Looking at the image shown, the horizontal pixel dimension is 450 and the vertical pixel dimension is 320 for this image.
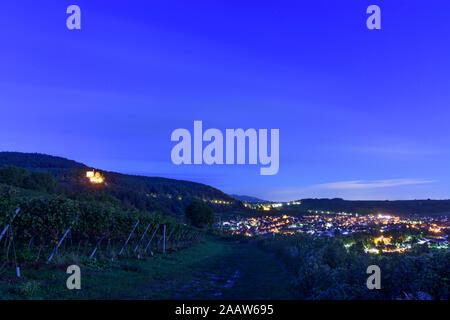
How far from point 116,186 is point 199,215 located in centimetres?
2819

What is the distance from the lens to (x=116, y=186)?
80.8 metres

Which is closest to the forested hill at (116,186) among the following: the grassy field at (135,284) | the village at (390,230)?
the village at (390,230)

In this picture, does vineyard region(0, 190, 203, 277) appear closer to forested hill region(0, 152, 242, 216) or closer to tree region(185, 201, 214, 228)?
forested hill region(0, 152, 242, 216)

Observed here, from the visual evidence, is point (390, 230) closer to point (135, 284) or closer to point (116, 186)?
point (135, 284)

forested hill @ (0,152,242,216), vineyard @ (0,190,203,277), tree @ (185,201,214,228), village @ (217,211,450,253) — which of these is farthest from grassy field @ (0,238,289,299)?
tree @ (185,201,214,228)

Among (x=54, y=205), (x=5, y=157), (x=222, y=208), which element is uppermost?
(x=5, y=157)

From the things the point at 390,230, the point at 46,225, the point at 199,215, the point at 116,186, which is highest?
the point at 116,186

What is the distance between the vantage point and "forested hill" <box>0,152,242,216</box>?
47.3 metres

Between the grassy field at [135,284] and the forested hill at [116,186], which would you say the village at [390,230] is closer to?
Answer: the grassy field at [135,284]

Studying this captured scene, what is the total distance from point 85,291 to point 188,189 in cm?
10898

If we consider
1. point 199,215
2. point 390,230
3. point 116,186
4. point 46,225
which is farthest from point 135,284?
point 116,186

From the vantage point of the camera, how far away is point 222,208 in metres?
118
